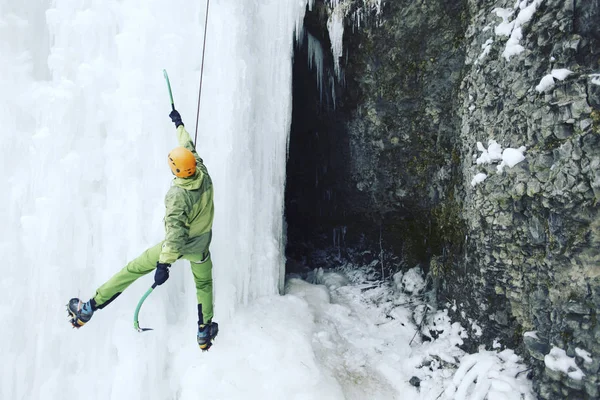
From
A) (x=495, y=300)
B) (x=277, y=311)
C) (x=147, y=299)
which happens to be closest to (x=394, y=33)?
(x=495, y=300)

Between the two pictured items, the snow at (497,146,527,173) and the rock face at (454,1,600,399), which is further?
the snow at (497,146,527,173)

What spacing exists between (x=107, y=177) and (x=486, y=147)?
14.1 feet

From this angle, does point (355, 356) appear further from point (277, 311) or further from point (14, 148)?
point (14, 148)

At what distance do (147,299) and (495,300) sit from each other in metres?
3.87

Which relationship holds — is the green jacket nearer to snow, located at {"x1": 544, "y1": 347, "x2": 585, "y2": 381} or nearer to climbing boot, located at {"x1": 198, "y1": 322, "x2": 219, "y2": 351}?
climbing boot, located at {"x1": 198, "y1": 322, "x2": 219, "y2": 351}

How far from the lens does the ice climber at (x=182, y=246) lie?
3.41m

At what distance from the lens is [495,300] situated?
166 inches

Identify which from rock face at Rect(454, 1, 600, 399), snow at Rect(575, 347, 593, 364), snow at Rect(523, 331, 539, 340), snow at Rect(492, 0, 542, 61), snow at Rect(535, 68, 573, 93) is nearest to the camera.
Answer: snow at Rect(575, 347, 593, 364)

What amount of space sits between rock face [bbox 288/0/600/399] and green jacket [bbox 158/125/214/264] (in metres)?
3.10

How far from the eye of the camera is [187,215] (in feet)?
11.7

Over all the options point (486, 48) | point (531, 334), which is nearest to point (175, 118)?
point (486, 48)

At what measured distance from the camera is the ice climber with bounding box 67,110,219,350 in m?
3.41

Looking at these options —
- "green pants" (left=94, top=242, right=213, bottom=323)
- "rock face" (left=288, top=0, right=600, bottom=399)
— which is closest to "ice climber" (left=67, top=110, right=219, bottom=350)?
"green pants" (left=94, top=242, right=213, bottom=323)

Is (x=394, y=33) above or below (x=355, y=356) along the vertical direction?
above
